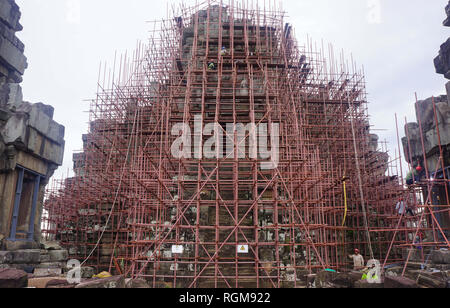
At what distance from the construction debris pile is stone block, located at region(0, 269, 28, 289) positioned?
17.0 feet

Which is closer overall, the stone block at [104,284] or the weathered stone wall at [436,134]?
the stone block at [104,284]

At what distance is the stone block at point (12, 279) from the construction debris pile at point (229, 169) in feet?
17.0

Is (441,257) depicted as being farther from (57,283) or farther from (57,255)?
(57,255)

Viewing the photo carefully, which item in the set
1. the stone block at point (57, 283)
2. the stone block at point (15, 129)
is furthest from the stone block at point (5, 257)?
the stone block at point (15, 129)

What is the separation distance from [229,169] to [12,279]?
10.1m

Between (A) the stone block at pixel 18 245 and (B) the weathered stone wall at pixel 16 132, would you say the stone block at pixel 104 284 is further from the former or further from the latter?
(B) the weathered stone wall at pixel 16 132

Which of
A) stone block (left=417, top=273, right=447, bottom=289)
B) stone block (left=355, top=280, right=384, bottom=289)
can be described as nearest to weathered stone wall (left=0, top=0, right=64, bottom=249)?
stone block (left=355, top=280, right=384, bottom=289)

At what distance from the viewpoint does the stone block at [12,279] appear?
680cm

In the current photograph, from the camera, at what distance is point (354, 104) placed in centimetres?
1959

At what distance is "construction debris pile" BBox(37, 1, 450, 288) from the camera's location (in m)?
13.2

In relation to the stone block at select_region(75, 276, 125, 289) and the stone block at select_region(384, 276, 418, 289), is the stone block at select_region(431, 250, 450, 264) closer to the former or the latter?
the stone block at select_region(384, 276, 418, 289)
